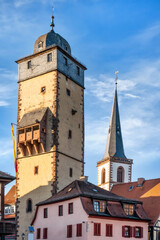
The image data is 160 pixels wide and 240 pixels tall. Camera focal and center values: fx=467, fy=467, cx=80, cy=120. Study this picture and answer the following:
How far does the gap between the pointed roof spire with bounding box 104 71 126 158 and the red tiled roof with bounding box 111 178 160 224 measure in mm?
24521

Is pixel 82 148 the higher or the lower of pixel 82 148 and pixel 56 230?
the higher

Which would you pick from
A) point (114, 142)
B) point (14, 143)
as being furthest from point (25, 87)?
point (114, 142)

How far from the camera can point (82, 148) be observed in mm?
51469

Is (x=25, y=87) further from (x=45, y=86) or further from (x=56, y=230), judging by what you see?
(x=56, y=230)

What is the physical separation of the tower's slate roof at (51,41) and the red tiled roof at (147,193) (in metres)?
17.0

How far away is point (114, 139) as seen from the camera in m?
81.2

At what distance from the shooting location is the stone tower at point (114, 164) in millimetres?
79188

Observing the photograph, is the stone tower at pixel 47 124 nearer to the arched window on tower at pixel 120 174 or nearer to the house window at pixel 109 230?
the house window at pixel 109 230

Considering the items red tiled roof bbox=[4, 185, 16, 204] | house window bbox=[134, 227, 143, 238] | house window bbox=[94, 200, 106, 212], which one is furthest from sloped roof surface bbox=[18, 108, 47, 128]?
red tiled roof bbox=[4, 185, 16, 204]

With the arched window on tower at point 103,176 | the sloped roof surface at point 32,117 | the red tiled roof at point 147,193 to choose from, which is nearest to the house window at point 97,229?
the red tiled roof at point 147,193

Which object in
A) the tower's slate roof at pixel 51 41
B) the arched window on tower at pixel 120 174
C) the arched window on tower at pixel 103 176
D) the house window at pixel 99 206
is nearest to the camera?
the house window at pixel 99 206

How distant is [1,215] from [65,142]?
Answer: 12.6 meters

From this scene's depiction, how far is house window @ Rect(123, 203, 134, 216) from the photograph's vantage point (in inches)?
1624

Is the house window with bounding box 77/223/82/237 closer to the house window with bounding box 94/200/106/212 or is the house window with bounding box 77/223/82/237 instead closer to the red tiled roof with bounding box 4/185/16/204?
the house window with bounding box 94/200/106/212
